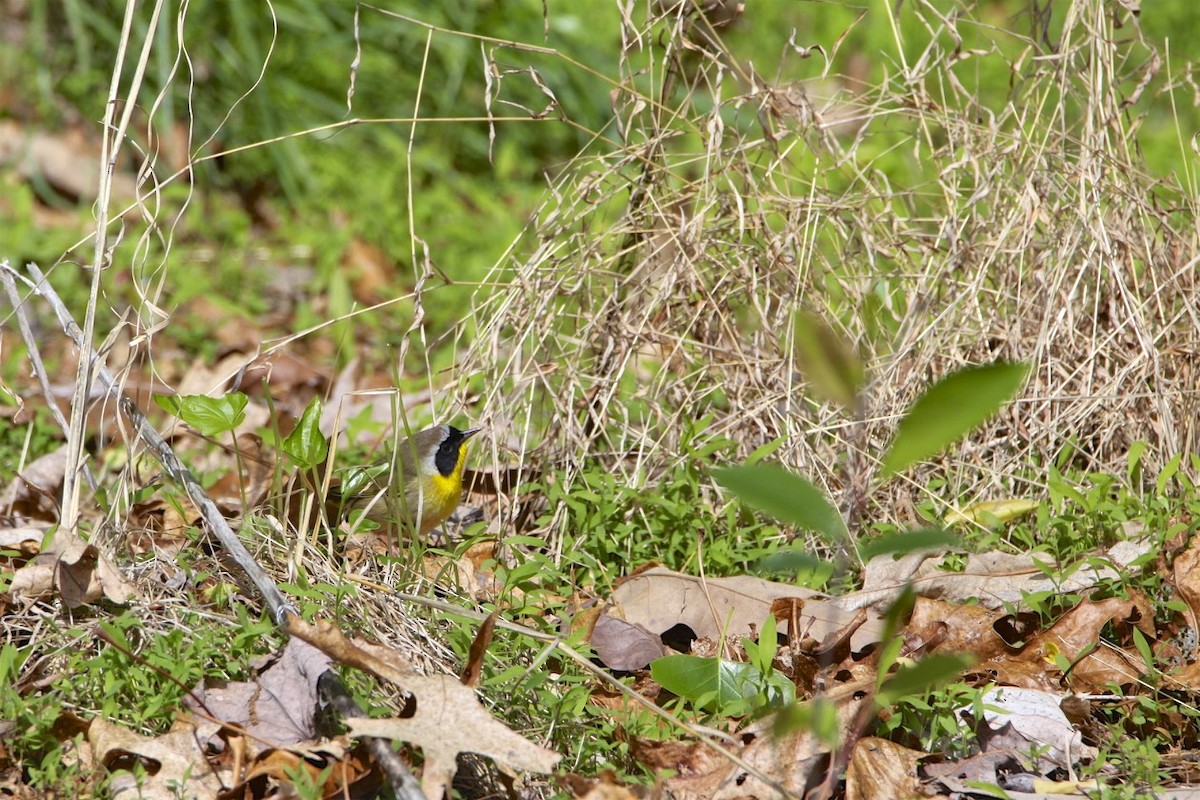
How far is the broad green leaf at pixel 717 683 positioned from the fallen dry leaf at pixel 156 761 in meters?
1.06

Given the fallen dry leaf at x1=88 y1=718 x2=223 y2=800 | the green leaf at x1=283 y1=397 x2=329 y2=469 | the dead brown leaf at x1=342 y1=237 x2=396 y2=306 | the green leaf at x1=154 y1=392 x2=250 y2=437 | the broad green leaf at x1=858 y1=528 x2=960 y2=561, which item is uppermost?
the broad green leaf at x1=858 y1=528 x2=960 y2=561

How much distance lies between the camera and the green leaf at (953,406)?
1.66 metres

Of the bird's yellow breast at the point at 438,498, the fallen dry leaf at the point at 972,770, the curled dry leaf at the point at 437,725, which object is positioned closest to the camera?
the curled dry leaf at the point at 437,725

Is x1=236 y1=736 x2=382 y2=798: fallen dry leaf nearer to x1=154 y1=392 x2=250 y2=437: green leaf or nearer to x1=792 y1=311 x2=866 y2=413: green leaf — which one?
x1=154 y1=392 x2=250 y2=437: green leaf

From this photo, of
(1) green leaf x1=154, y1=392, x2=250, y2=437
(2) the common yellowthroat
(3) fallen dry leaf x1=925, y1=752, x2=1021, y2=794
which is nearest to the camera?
(3) fallen dry leaf x1=925, y1=752, x2=1021, y2=794

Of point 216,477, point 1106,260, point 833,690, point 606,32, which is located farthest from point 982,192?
point 606,32

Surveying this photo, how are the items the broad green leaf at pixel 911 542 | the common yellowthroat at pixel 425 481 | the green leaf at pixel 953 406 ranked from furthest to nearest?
the common yellowthroat at pixel 425 481, the broad green leaf at pixel 911 542, the green leaf at pixel 953 406

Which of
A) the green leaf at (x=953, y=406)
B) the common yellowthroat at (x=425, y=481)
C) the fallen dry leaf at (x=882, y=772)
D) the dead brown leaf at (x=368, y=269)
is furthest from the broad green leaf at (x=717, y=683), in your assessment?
the dead brown leaf at (x=368, y=269)

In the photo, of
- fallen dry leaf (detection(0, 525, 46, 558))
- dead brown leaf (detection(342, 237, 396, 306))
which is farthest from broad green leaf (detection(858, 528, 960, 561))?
dead brown leaf (detection(342, 237, 396, 306))

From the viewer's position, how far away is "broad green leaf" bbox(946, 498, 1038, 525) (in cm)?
373

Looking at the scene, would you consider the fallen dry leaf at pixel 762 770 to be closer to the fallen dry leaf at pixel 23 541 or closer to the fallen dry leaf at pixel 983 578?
the fallen dry leaf at pixel 983 578

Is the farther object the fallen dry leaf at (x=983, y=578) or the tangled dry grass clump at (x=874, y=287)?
the tangled dry grass clump at (x=874, y=287)

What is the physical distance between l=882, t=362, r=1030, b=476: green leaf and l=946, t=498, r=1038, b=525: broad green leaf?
2.11m

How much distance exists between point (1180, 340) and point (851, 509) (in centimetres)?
129
